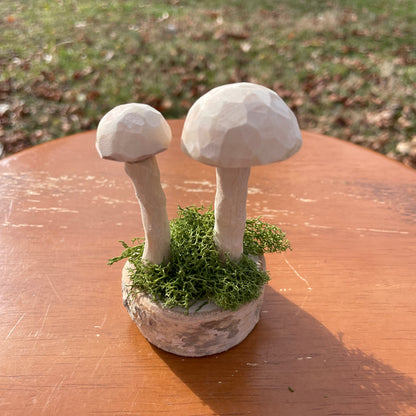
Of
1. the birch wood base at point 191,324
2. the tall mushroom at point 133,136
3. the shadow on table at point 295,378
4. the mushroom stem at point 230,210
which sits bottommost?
the shadow on table at point 295,378

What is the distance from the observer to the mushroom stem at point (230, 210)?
526 millimetres

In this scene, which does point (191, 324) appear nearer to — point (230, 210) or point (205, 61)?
point (230, 210)

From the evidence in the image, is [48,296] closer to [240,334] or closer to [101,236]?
[101,236]

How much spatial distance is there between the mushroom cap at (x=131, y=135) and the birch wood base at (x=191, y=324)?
24cm

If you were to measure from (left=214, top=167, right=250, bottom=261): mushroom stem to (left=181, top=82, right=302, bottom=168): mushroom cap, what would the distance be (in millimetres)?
66

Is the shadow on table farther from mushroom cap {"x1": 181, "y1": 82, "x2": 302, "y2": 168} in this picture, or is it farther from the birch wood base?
mushroom cap {"x1": 181, "y1": 82, "x2": 302, "y2": 168}

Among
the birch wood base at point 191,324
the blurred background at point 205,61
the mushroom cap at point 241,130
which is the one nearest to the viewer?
the mushroom cap at point 241,130

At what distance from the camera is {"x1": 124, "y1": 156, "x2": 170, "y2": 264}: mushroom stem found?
520 millimetres

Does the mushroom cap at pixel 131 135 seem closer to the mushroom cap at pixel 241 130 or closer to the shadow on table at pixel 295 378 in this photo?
the mushroom cap at pixel 241 130

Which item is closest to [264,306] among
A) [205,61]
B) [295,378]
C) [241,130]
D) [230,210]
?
[295,378]

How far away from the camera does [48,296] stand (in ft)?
2.48

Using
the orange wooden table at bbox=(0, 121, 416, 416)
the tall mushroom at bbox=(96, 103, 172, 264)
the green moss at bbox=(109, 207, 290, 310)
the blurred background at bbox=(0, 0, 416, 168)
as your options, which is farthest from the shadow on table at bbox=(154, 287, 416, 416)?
the blurred background at bbox=(0, 0, 416, 168)

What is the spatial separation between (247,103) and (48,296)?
0.54m

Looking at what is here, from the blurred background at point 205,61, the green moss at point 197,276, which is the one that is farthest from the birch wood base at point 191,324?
the blurred background at point 205,61
